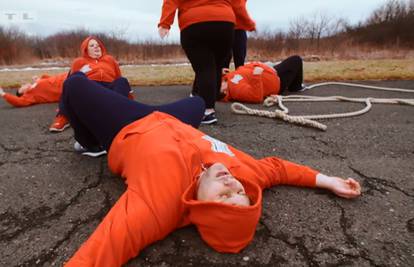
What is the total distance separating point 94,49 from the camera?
3955 mm

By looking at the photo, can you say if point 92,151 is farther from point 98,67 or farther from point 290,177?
point 98,67

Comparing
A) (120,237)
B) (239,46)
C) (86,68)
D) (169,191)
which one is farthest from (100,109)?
(239,46)

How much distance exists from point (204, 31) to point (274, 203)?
172cm

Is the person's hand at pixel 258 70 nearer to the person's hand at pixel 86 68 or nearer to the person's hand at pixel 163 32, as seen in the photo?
the person's hand at pixel 163 32

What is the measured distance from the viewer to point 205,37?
284 cm

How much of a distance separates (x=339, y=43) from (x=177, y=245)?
1413 cm

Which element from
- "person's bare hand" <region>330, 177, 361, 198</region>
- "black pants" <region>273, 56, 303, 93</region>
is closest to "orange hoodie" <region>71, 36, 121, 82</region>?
"black pants" <region>273, 56, 303, 93</region>

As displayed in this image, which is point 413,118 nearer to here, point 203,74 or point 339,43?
point 203,74

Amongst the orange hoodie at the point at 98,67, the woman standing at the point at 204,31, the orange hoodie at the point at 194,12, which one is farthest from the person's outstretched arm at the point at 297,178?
the orange hoodie at the point at 98,67

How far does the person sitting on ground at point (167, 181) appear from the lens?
121 cm

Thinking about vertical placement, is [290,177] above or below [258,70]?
below

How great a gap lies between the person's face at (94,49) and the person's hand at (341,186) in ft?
10.4

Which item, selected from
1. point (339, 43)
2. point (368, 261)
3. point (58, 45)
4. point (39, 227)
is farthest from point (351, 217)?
point (58, 45)

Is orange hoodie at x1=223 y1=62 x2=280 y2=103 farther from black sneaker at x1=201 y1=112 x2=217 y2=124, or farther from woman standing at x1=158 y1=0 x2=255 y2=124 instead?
black sneaker at x1=201 y1=112 x2=217 y2=124
